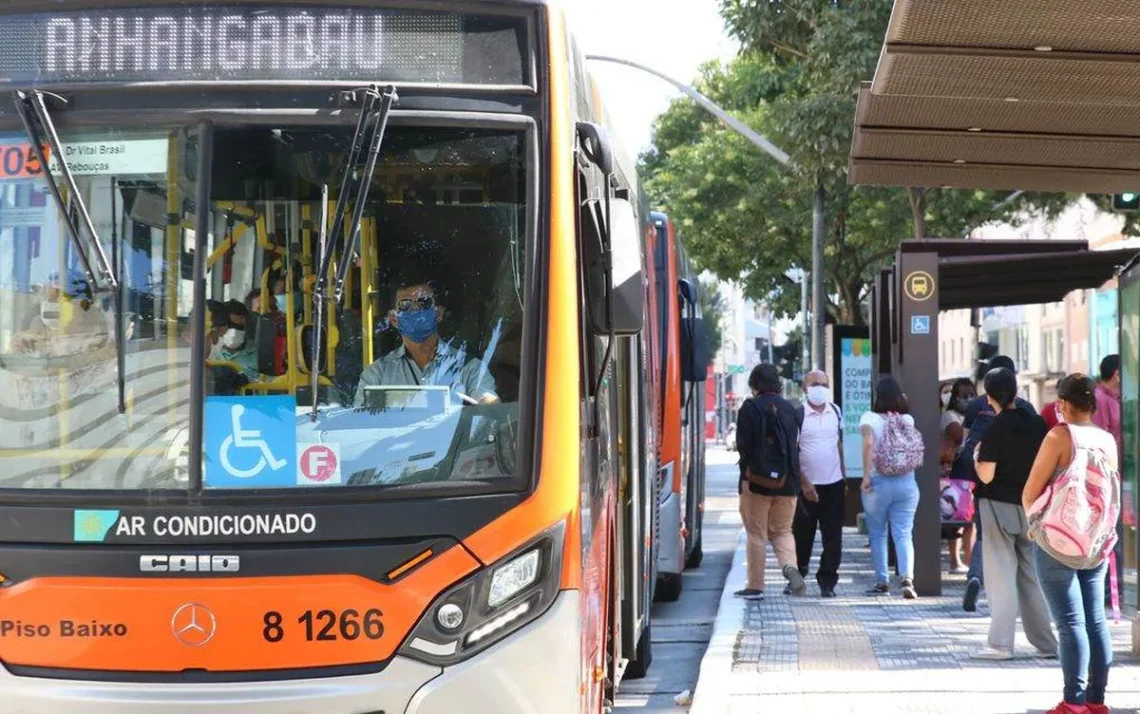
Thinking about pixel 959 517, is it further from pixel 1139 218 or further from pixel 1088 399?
pixel 1139 218

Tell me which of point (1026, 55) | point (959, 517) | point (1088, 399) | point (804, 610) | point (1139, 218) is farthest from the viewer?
point (1139, 218)

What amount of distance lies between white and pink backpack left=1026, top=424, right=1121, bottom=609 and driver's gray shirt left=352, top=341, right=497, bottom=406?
352 cm

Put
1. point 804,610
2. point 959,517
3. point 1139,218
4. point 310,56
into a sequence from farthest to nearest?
point 1139,218 < point 959,517 < point 804,610 < point 310,56

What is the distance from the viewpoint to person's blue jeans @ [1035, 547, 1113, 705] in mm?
8352

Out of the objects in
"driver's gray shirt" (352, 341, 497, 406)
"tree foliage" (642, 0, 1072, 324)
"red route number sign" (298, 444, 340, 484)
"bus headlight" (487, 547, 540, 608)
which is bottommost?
"bus headlight" (487, 547, 540, 608)

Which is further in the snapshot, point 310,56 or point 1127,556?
point 1127,556

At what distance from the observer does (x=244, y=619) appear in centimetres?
550

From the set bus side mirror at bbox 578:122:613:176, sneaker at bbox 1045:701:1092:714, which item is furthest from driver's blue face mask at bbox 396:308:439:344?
sneaker at bbox 1045:701:1092:714

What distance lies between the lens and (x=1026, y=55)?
357 inches

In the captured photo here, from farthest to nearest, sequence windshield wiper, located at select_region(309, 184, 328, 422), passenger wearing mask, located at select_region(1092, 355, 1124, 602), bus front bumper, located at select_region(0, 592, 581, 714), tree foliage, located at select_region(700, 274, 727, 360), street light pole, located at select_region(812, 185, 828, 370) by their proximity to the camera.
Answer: tree foliage, located at select_region(700, 274, 727, 360)
street light pole, located at select_region(812, 185, 828, 370)
passenger wearing mask, located at select_region(1092, 355, 1124, 602)
windshield wiper, located at select_region(309, 184, 328, 422)
bus front bumper, located at select_region(0, 592, 581, 714)

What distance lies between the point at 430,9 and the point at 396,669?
214cm

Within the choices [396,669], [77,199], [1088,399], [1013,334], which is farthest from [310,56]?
[1013,334]

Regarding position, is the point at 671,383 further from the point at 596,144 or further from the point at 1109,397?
the point at 596,144

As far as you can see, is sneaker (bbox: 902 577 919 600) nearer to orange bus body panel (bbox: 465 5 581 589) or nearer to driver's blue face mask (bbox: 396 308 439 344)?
orange bus body panel (bbox: 465 5 581 589)
